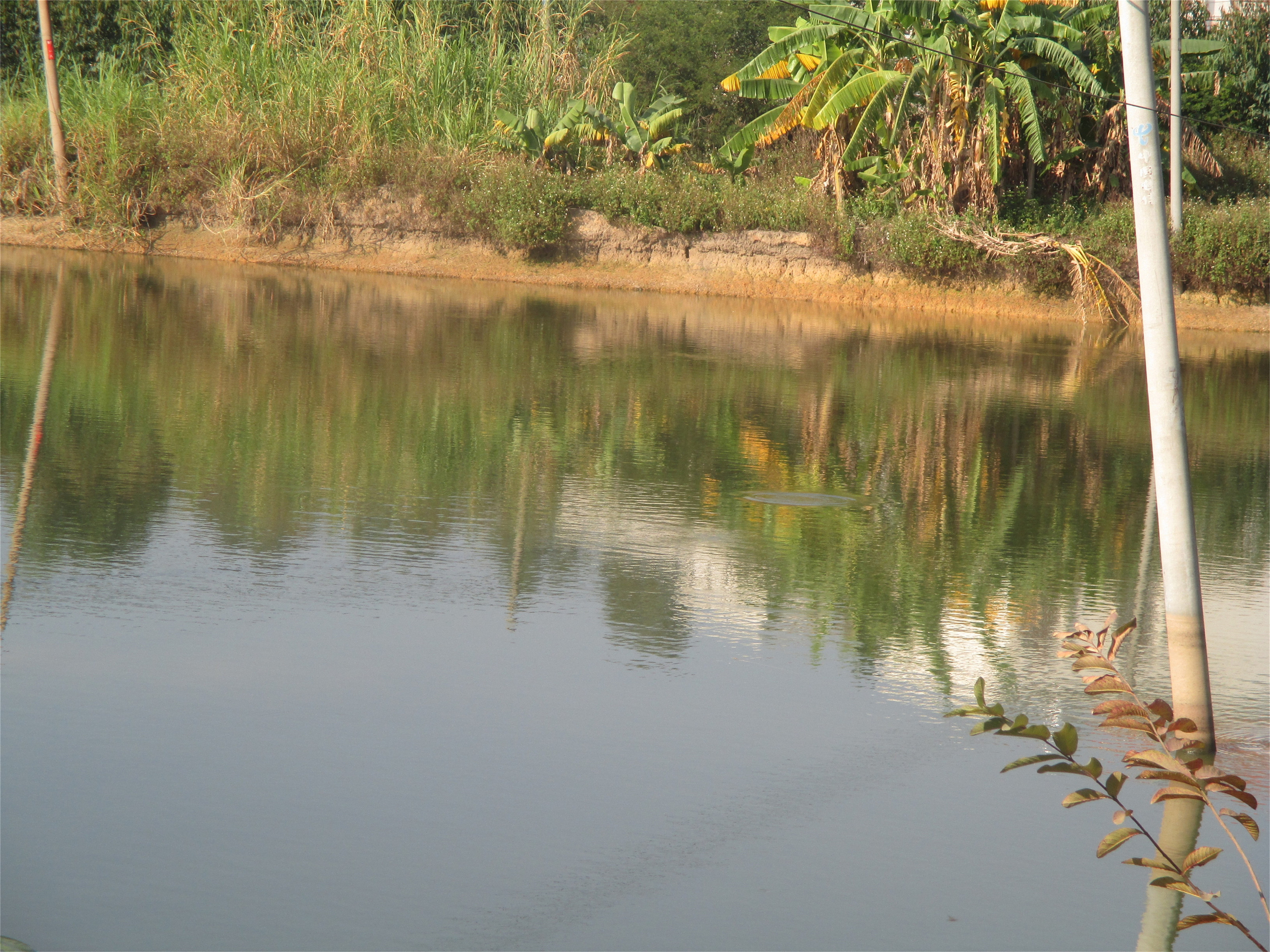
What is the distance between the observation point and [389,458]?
1131 centimetres

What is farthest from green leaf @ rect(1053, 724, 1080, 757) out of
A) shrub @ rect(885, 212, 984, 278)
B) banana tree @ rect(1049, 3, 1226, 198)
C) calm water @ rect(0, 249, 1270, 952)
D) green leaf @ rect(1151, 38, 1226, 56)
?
green leaf @ rect(1151, 38, 1226, 56)

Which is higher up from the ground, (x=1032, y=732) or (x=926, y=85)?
(x=926, y=85)

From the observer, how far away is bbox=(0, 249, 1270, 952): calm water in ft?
14.8

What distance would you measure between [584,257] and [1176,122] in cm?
1248

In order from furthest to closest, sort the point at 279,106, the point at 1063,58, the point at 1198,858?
1. the point at 279,106
2. the point at 1063,58
3. the point at 1198,858

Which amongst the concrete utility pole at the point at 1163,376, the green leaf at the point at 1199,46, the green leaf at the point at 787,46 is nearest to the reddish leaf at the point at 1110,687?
the concrete utility pole at the point at 1163,376

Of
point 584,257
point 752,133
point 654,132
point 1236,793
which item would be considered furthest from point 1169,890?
point 654,132

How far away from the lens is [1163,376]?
16.8 feet

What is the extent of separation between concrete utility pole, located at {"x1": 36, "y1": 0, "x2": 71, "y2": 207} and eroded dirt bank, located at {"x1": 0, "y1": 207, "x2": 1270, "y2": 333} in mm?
1063

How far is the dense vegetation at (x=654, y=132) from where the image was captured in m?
27.6

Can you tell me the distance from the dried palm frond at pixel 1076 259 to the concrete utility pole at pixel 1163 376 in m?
21.9

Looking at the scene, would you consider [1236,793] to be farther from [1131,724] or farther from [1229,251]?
[1229,251]

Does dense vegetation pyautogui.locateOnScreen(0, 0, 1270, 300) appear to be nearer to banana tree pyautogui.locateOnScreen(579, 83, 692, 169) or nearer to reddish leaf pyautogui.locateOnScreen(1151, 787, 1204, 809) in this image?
banana tree pyautogui.locateOnScreen(579, 83, 692, 169)

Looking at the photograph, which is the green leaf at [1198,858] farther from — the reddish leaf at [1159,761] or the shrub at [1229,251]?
the shrub at [1229,251]
